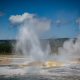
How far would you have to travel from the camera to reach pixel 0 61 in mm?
4609

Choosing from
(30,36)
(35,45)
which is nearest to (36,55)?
(35,45)

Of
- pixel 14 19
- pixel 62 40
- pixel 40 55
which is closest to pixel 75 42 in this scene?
pixel 62 40

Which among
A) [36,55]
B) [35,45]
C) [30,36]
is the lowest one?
[36,55]

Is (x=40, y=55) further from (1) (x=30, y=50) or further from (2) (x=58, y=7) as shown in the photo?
(2) (x=58, y=7)

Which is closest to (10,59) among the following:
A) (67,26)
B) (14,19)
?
(14,19)

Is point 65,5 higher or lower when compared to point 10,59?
higher

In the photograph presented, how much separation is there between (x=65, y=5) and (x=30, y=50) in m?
0.67

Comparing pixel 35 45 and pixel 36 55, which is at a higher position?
pixel 35 45

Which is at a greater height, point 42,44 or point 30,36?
point 30,36

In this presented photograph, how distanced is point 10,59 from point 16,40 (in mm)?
237

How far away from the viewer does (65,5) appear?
15.1 feet

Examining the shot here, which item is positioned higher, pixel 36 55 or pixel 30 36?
pixel 30 36

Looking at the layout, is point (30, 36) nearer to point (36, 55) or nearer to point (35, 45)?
point (35, 45)

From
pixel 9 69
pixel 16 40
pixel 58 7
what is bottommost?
pixel 9 69
